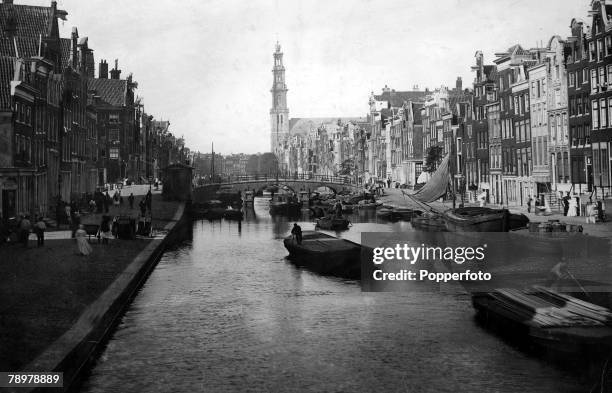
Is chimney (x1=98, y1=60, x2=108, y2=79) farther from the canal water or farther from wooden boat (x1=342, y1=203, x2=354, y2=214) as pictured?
the canal water

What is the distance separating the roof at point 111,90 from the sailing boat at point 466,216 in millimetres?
72252

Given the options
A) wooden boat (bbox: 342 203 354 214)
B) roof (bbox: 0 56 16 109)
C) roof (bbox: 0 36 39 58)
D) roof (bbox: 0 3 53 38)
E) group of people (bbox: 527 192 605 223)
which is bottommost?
wooden boat (bbox: 342 203 354 214)

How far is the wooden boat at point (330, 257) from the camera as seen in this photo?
41.8 m

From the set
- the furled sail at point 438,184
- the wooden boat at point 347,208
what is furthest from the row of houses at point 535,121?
the wooden boat at point 347,208

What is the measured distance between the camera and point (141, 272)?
36.7 metres

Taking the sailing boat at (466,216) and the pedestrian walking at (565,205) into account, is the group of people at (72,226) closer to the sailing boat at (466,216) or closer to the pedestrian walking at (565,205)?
the sailing boat at (466,216)

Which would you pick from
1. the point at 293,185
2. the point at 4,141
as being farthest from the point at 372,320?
the point at 293,185

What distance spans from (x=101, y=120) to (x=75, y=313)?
98657 mm

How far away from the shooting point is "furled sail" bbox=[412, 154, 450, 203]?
5672 cm

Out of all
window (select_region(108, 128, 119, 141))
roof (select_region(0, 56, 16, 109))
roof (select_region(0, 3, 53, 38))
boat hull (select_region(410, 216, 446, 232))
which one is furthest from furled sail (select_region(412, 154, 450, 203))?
window (select_region(108, 128, 119, 141))

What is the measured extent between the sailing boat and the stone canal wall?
26.3 meters

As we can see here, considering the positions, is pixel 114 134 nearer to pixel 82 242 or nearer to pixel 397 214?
pixel 397 214

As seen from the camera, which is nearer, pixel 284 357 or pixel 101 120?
pixel 284 357

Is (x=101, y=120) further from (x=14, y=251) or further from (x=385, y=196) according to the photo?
(x=14, y=251)
